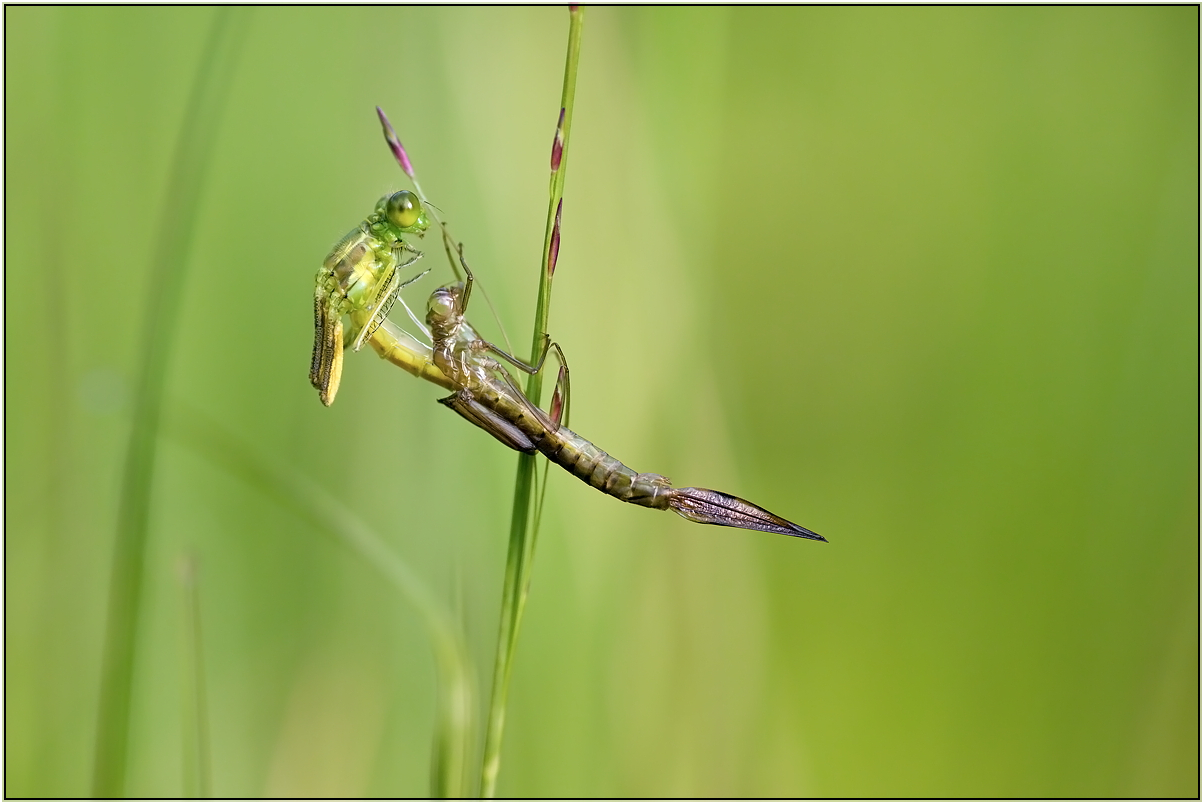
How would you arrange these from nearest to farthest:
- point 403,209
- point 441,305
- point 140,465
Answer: point 140,465
point 403,209
point 441,305

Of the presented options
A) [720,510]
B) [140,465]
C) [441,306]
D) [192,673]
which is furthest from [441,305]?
[192,673]

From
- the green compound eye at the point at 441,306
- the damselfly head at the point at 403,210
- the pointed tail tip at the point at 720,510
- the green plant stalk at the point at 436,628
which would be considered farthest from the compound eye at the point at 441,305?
the pointed tail tip at the point at 720,510

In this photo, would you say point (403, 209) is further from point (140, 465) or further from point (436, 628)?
point (436, 628)

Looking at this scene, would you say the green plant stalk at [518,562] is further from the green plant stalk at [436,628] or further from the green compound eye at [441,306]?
the green compound eye at [441,306]

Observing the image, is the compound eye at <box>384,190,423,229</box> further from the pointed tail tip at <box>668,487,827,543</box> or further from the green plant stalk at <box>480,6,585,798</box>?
the pointed tail tip at <box>668,487,827,543</box>

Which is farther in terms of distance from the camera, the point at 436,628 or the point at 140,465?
the point at 140,465

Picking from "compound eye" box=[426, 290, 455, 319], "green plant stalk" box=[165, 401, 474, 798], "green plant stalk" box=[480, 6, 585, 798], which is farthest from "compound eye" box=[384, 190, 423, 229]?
"green plant stalk" box=[165, 401, 474, 798]

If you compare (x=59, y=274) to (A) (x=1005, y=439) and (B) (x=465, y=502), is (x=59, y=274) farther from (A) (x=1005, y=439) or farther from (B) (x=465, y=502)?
(A) (x=1005, y=439)
